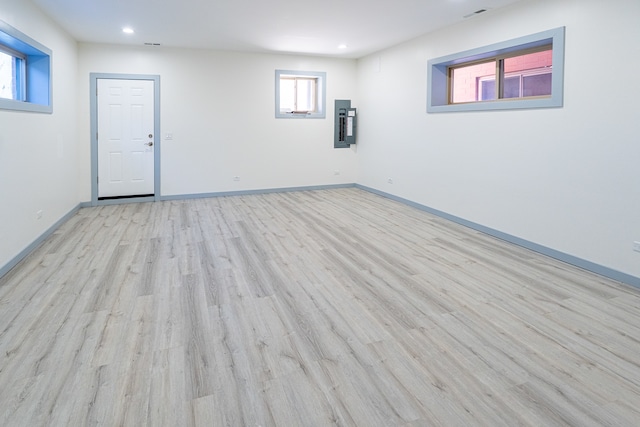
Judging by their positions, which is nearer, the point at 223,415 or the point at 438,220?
the point at 223,415

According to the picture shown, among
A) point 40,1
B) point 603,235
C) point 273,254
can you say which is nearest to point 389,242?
point 273,254

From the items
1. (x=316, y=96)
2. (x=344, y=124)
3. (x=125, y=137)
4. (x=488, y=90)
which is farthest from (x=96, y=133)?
(x=488, y=90)

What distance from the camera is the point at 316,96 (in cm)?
801

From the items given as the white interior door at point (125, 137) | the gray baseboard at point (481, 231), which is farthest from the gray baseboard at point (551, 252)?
the white interior door at point (125, 137)

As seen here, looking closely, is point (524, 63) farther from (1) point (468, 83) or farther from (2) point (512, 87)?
(1) point (468, 83)

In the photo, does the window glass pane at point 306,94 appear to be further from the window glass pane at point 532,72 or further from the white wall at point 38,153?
the window glass pane at point 532,72

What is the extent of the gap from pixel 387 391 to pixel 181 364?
1.08 meters

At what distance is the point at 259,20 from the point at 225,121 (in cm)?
248

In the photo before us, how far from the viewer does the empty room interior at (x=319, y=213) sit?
6.51ft

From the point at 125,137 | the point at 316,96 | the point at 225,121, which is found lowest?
the point at 125,137

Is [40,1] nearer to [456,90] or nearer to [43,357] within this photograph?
[43,357]

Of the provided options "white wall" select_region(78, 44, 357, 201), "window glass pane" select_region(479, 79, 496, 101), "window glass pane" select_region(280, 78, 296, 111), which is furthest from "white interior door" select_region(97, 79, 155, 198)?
"window glass pane" select_region(479, 79, 496, 101)

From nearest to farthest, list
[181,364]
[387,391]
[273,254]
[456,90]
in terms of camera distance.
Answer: [387,391]
[181,364]
[273,254]
[456,90]

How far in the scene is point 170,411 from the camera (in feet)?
5.82
